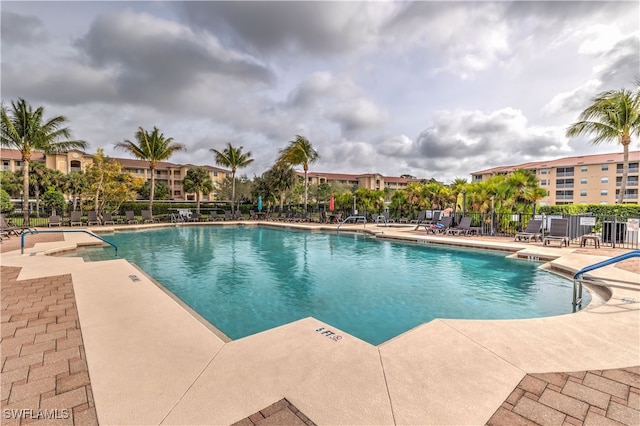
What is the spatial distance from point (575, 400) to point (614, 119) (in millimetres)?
22153

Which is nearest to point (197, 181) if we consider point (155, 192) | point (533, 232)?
point (155, 192)

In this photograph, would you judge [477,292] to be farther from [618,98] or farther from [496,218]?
[618,98]

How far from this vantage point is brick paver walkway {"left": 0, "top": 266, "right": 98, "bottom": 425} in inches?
86.6

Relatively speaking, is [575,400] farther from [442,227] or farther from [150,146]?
[150,146]

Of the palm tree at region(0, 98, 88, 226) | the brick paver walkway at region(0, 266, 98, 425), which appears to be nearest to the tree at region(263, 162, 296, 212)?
the palm tree at region(0, 98, 88, 226)

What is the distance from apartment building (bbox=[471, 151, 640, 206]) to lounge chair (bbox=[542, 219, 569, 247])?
146 ft

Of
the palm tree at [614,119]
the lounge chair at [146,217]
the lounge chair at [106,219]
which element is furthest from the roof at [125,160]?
the palm tree at [614,119]

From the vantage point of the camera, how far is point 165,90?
15.2m

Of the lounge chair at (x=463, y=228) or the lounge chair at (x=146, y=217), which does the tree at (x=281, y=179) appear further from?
the lounge chair at (x=463, y=228)

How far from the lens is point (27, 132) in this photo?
58.5 ft

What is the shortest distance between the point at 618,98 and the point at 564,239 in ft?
41.5

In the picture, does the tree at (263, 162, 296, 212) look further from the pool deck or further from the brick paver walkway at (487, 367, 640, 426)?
the brick paver walkway at (487, 367, 640, 426)

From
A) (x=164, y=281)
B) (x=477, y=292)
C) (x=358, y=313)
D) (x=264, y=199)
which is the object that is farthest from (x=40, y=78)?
(x=264, y=199)

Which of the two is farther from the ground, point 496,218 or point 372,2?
point 372,2
